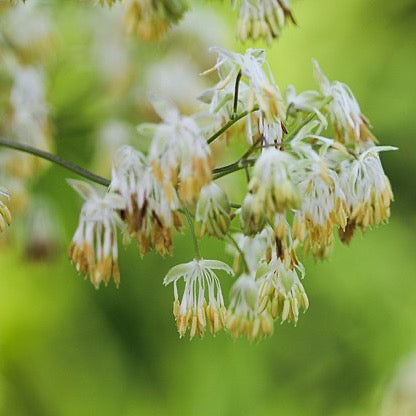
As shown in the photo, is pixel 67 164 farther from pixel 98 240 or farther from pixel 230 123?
pixel 230 123

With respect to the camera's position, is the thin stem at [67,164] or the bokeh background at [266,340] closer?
the thin stem at [67,164]

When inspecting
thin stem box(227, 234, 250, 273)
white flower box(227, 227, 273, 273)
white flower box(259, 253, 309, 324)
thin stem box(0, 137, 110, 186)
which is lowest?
white flower box(259, 253, 309, 324)

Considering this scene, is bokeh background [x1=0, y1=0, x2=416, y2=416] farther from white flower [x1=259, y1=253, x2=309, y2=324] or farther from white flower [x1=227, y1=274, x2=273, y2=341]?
white flower [x1=259, y1=253, x2=309, y2=324]

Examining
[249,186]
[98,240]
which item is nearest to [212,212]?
[249,186]

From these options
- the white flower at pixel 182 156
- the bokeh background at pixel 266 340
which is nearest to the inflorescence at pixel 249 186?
the white flower at pixel 182 156

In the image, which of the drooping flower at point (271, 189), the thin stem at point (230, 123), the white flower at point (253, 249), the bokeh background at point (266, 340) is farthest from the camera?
the bokeh background at point (266, 340)

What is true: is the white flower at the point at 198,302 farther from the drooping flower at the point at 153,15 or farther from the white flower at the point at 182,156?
the drooping flower at the point at 153,15

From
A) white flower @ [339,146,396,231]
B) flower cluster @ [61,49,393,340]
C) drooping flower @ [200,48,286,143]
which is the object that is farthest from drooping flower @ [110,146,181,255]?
white flower @ [339,146,396,231]
